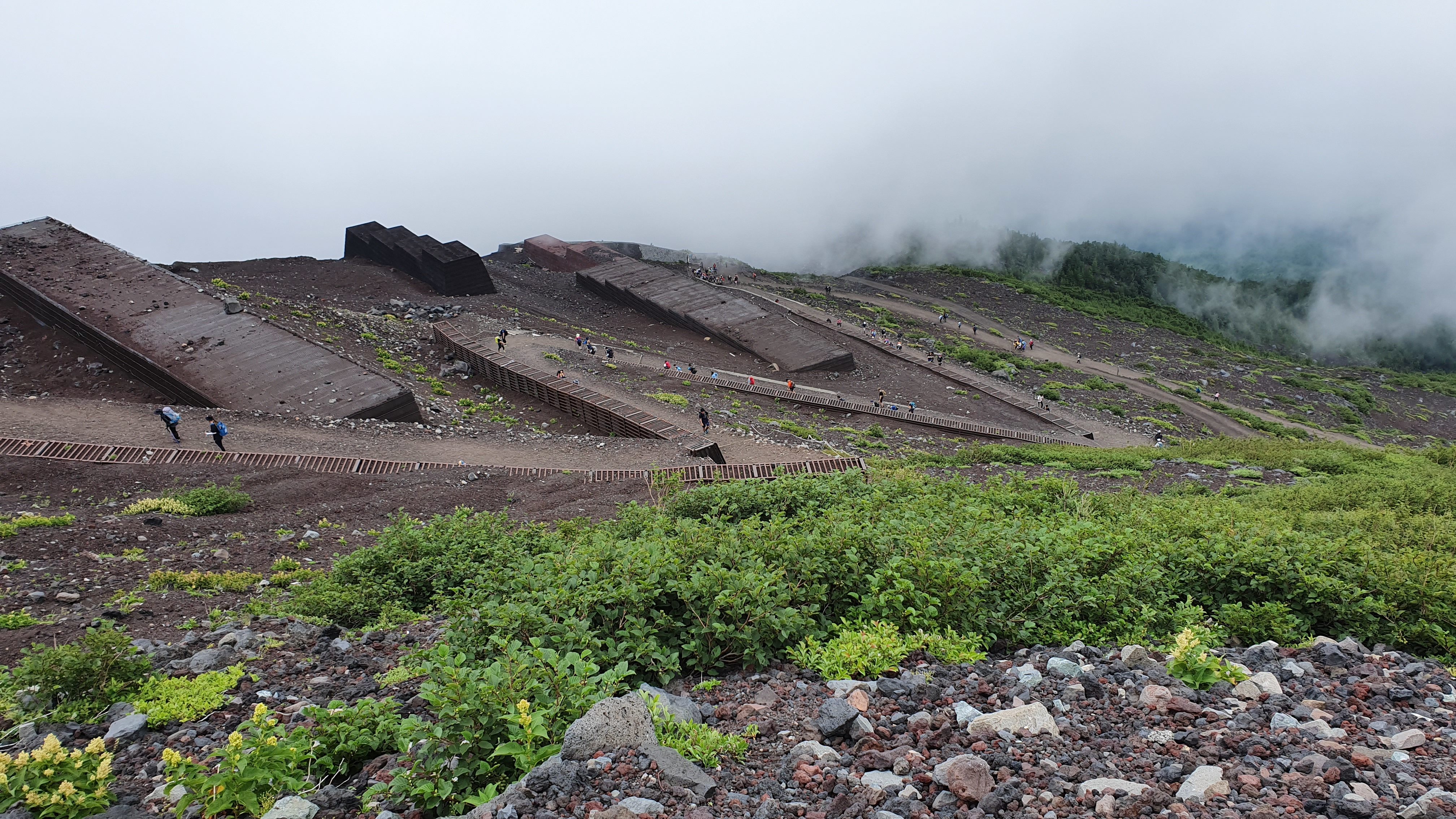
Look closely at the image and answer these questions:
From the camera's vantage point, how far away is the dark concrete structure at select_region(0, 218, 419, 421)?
17672 millimetres

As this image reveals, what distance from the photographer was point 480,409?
2083cm

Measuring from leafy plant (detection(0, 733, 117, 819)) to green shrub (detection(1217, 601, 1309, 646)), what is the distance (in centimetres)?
703

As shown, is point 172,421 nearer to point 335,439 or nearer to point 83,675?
point 335,439

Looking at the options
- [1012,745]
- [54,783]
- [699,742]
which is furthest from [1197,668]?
[54,783]

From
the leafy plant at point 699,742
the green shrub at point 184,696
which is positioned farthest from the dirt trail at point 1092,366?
the green shrub at point 184,696

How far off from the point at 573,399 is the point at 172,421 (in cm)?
861

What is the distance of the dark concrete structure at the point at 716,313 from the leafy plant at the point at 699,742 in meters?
26.9

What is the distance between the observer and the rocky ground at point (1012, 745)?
3420mm

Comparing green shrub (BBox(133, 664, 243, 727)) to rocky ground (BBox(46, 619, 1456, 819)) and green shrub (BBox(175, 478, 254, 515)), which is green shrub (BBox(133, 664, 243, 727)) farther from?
green shrub (BBox(175, 478, 254, 515))

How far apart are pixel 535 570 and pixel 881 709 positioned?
308 cm

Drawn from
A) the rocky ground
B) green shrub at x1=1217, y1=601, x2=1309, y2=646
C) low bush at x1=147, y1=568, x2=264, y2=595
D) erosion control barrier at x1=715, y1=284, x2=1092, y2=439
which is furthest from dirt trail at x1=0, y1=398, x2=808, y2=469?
erosion control barrier at x1=715, y1=284, x2=1092, y2=439

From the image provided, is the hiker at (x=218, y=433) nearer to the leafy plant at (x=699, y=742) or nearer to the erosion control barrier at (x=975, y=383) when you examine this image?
the leafy plant at (x=699, y=742)

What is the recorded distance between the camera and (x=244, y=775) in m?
3.75

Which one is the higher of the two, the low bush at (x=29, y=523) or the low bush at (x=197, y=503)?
the low bush at (x=29, y=523)
